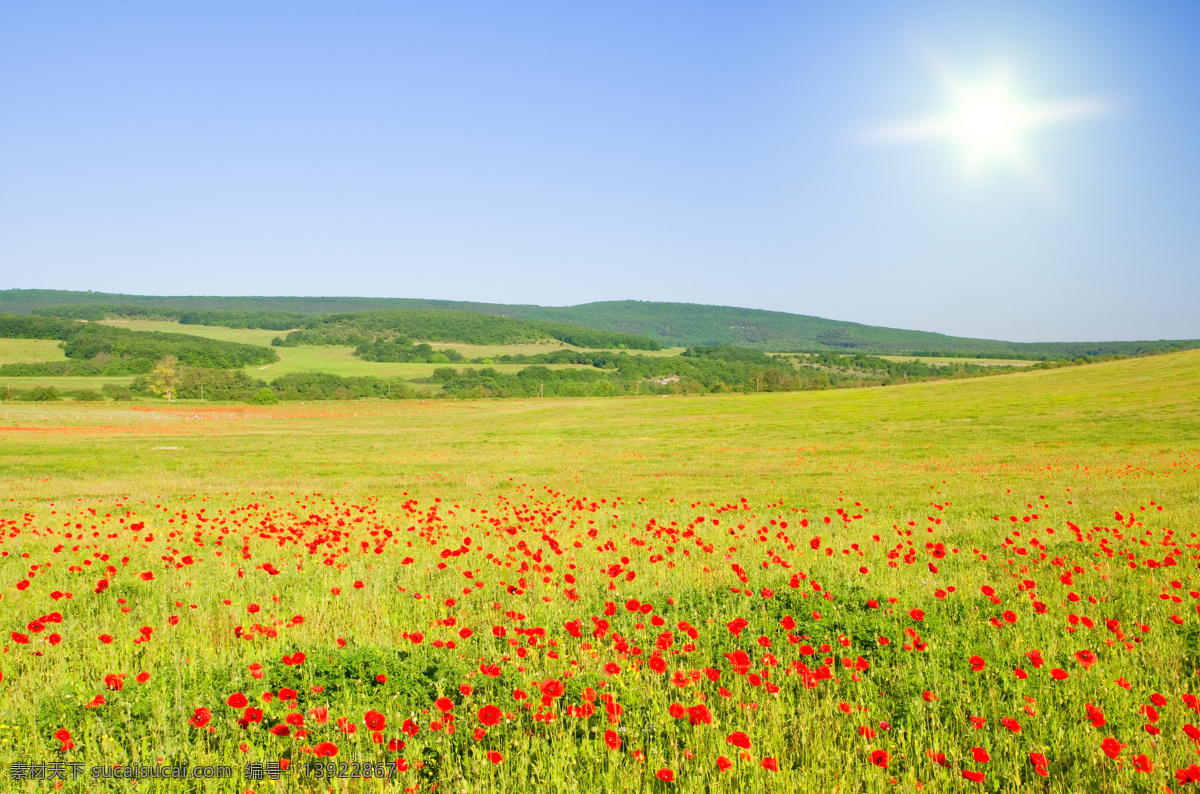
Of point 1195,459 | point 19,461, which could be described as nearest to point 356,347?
point 19,461

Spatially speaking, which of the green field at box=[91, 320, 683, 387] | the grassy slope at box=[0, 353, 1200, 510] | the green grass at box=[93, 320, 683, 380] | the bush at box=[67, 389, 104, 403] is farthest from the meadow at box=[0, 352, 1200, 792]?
the green field at box=[91, 320, 683, 387]

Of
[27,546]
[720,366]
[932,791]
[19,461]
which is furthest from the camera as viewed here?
[720,366]

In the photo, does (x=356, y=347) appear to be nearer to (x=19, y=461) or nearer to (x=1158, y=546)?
(x=19, y=461)

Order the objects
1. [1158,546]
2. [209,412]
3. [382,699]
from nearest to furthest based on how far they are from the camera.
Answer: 1. [382,699]
2. [1158,546]
3. [209,412]

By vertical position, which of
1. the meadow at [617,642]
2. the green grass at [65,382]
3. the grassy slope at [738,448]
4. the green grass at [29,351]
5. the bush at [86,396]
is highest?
the meadow at [617,642]

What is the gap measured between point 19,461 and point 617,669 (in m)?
28.7

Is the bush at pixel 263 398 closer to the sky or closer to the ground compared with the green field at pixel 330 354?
closer to the ground

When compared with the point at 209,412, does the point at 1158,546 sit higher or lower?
higher

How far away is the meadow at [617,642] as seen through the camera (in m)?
3.61

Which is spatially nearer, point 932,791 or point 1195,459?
point 932,791

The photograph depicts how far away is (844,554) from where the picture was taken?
8.48 metres

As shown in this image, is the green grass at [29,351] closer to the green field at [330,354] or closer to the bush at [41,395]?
the green field at [330,354]

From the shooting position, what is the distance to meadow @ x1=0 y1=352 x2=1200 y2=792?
3605mm

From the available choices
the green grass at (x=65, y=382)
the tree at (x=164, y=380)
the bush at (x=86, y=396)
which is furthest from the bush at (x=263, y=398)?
the green grass at (x=65, y=382)
